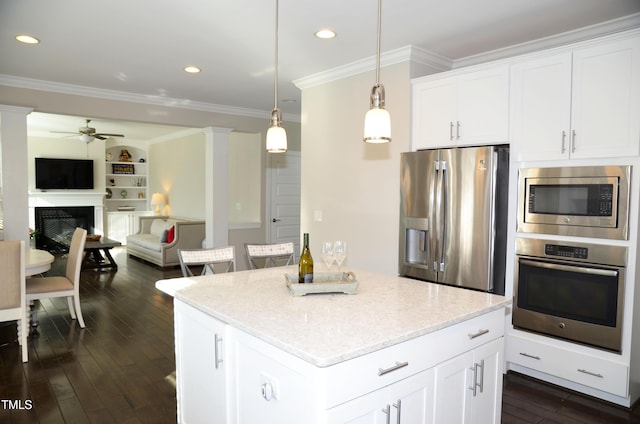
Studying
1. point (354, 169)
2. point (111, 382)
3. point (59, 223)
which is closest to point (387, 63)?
point (354, 169)

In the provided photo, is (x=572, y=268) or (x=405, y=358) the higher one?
(x=572, y=268)

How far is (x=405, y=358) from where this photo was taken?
1620mm

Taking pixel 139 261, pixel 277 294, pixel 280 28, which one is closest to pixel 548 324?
pixel 277 294

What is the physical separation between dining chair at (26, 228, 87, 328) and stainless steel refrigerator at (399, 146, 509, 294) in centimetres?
321

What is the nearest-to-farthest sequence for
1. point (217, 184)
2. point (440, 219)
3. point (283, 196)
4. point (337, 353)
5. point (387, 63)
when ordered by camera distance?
1. point (337, 353)
2. point (440, 219)
3. point (387, 63)
4. point (217, 184)
5. point (283, 196)

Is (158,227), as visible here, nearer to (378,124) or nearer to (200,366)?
(200,366)

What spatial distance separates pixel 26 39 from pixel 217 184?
319 cm

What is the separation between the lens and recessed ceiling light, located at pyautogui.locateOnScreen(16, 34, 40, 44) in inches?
138

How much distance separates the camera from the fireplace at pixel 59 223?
941 cm

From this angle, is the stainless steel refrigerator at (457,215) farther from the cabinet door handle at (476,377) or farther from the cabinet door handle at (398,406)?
the cabinet door handle at (398,406)

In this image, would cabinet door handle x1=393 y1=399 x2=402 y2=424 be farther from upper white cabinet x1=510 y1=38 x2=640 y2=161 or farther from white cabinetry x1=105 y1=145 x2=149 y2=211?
white cabinetry x1=105 y1=145 x2=149 y2=211

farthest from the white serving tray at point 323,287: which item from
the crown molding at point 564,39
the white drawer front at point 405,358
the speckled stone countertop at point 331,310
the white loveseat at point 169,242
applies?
the white loveseat at point 169,242

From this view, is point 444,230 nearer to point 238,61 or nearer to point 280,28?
point 280,28

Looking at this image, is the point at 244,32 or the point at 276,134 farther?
the point at 244,32
